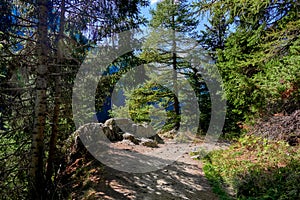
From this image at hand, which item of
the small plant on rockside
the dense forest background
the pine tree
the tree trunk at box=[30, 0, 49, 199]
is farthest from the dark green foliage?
the tree trunk at box=[30, 0, 49, 199]

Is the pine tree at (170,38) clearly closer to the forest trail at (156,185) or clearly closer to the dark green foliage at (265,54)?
the dark green foliage at (265,54)

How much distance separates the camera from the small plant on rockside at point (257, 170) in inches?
149

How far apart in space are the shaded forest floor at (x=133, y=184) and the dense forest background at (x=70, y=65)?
0.42 m

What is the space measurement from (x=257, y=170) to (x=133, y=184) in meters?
2.64

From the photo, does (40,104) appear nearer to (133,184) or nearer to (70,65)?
(70,65)

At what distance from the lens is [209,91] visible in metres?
11.6

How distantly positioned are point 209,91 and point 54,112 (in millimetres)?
8993

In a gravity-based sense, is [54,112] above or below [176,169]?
above

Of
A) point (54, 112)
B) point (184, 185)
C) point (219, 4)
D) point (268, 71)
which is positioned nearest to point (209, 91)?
point (268, 71)

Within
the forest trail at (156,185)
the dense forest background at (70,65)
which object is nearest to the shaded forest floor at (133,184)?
the forest trail at (156,185)

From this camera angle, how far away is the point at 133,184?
4.37 m

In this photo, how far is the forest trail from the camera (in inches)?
153

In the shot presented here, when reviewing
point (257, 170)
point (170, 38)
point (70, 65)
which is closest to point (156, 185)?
point (257, 170)

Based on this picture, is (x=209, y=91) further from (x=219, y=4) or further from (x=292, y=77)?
(x=219, y=4)
